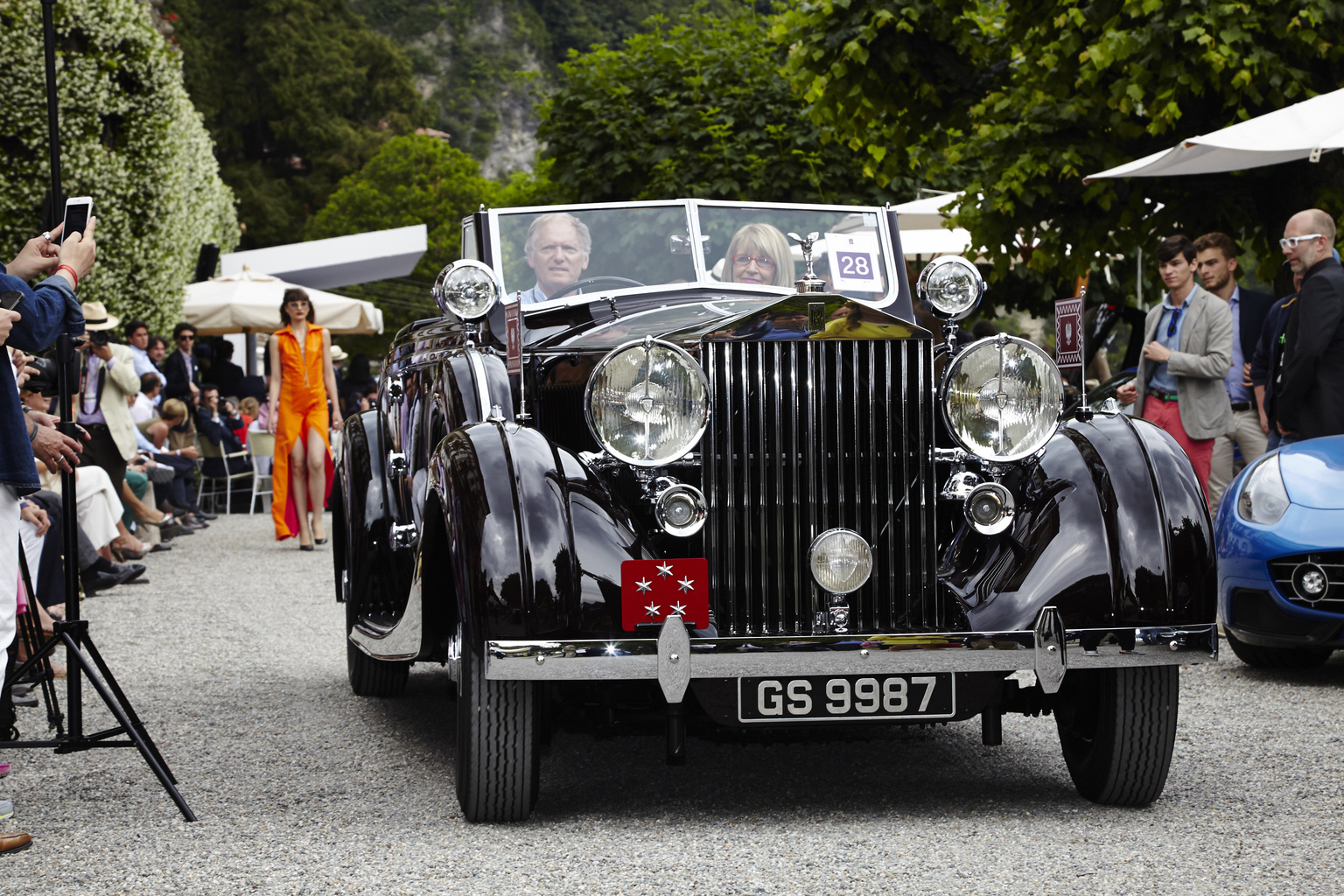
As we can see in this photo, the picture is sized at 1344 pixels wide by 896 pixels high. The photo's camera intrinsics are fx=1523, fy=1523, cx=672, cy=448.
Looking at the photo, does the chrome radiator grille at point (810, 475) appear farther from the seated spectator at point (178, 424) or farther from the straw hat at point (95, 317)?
the seated spectator at point (178, 424)

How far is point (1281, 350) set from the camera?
24.0ft

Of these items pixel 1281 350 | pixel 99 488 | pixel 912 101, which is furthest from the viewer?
pixel 912 101

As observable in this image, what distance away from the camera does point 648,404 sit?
3.97 metres

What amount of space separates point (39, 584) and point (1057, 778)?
4.24 metres

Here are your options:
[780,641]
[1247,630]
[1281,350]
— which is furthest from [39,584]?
[1281,350]

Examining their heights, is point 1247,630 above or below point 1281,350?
below

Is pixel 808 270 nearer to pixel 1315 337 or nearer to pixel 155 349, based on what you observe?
pixel 1315 337

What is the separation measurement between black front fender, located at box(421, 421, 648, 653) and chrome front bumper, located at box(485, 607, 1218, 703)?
8cm

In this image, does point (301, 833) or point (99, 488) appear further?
point (99, 488)

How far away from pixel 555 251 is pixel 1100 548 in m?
2.45

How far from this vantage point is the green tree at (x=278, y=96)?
54125 millimetres

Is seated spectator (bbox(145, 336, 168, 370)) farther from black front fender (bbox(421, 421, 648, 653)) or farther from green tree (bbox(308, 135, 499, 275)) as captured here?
green tree (bbox(308, 135, 499, 275))

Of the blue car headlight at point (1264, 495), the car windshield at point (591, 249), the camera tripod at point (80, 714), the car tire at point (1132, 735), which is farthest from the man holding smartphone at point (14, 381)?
the blue car headlight at point (1264, 495)

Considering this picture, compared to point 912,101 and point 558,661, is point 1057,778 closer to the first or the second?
point 558,661
